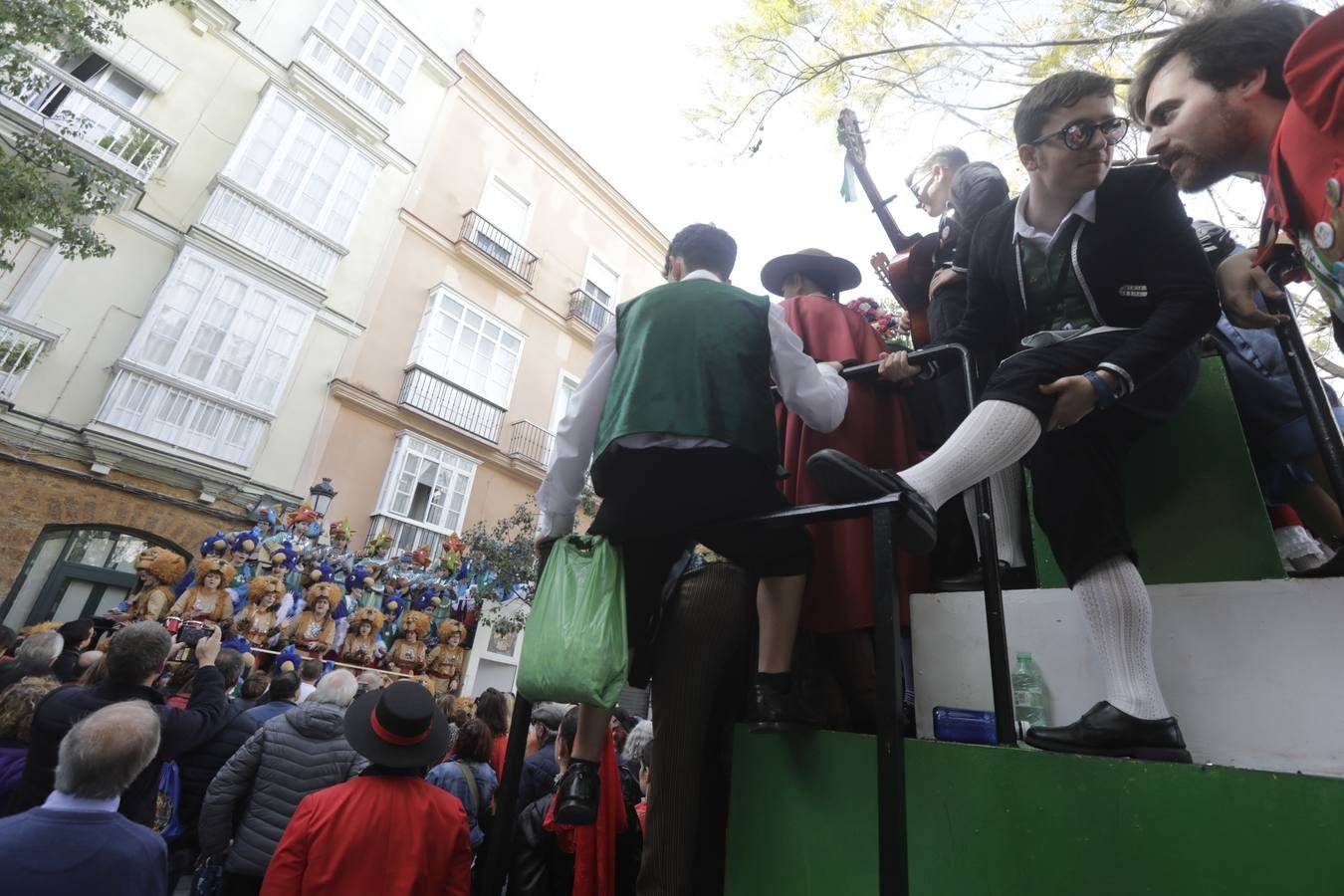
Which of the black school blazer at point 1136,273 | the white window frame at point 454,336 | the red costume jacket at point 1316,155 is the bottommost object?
the red costume jacket at point 1316,155

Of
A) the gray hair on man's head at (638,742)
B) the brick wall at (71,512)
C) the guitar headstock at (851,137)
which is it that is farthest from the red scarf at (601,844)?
the brick wall at (71,512)

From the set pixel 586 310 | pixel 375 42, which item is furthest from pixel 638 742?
pixel 375 42

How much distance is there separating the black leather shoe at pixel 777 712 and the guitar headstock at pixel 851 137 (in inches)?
156

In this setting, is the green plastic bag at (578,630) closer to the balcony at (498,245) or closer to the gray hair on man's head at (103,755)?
the gray hair on man's head at (103,755)

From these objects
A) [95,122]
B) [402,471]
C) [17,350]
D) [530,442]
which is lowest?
[17,350]

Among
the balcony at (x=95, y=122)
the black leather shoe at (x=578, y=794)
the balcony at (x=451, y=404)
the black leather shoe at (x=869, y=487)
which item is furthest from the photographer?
the balcony at (x=451, y=404)

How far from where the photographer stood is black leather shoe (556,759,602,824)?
1.72 meters

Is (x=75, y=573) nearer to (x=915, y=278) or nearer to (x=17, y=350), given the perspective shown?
(x=17, y=350)

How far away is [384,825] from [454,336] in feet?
47.5

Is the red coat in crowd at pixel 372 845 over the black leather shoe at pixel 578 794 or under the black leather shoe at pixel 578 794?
under

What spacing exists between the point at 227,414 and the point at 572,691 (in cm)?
1298

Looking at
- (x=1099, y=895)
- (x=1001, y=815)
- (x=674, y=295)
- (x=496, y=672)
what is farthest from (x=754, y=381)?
(x=496, y=672)

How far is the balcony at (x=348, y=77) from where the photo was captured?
14398mm

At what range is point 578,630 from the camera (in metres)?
1.74
